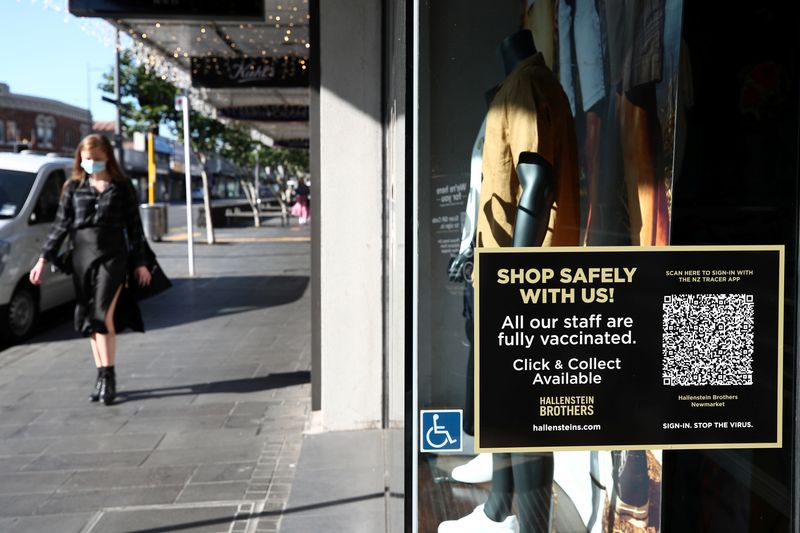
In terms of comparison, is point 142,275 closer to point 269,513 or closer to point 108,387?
point 108,387

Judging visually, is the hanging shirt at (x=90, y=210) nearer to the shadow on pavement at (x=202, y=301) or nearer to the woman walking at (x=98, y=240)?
the woman walking at (x=98, y=240)

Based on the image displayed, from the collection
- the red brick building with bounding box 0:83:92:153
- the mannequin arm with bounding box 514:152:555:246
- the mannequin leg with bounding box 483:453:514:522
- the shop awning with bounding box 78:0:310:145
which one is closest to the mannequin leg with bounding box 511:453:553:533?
the mannequin leg with bounding box 483:453:514:522

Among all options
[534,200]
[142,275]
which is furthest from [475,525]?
[142,275]

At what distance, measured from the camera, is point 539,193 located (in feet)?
8.51

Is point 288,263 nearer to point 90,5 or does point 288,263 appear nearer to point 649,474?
point 90,5

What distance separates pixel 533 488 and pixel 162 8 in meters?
4.77

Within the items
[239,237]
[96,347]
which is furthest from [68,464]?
[239,237]

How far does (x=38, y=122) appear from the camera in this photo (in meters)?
82.1

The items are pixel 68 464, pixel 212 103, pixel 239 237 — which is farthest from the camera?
pixel 239 237

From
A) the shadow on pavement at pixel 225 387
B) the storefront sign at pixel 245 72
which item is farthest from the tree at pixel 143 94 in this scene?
the shadow on pavement at pixel 225 387

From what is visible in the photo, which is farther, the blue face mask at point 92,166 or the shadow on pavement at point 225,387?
the shadow on pavement at point 225,387

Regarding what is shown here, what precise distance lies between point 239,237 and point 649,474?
79.6 feet

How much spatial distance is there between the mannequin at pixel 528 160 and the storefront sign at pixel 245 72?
900cm

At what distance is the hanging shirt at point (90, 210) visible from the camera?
20.3ft
